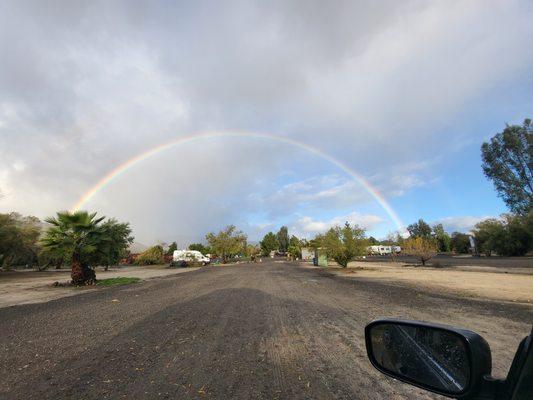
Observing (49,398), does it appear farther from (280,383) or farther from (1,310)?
(1,310)

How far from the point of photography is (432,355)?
6.68 ft

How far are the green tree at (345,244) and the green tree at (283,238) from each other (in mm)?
121547

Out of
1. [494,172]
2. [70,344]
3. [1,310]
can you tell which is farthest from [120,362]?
[494,172]

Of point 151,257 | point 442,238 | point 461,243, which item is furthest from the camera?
point 442,238

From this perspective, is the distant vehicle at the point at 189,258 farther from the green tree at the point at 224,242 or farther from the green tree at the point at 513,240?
the green tree at the point at 513,240

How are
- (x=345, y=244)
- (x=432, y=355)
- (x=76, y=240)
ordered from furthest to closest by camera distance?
(x=345, y=244), (x=76, y=240), (x=432, y=355)

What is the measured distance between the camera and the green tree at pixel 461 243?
82031 millimetres

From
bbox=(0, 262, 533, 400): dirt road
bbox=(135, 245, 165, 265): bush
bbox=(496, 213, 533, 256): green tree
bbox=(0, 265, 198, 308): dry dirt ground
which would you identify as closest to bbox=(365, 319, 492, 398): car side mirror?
bbox=(0, 262, 533, 400): dirt road

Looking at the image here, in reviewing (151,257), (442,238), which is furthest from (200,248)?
(442,238)

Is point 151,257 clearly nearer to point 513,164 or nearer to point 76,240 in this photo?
point 76,240

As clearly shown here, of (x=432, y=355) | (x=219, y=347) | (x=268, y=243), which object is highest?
(x=268, y=243)

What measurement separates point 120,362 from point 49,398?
1443 millimetres

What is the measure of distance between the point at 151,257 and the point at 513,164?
68224 millimetres

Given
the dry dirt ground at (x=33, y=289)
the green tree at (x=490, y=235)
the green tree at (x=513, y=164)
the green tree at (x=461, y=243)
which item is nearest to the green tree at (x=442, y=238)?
the green tree at (x=461, y=243)
